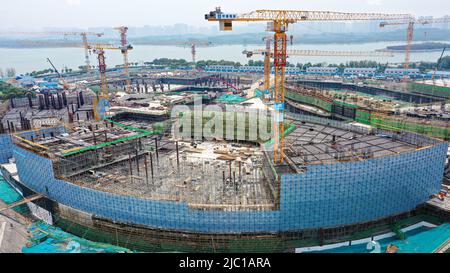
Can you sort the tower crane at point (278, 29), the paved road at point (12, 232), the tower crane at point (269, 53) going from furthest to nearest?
the tower crane at point (269, 53)
the tower crane at point (278, 29)
the paved road at point (12, 232)

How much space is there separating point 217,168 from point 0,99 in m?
54.4

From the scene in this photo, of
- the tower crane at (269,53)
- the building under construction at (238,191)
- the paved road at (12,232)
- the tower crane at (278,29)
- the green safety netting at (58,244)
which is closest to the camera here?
→ the paved road at (12,232)

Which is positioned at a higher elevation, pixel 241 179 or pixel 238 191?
pixel 241 179

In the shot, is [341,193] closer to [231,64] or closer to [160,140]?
[160,140]

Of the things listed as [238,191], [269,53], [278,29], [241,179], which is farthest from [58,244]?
[269,53]

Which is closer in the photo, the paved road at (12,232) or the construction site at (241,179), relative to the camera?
the paved road at (12,232)

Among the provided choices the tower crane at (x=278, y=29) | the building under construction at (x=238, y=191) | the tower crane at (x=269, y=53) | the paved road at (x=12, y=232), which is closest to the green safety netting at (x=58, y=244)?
the paved road at (x=12, y=232)

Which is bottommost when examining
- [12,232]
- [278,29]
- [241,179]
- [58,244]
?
[58,244]

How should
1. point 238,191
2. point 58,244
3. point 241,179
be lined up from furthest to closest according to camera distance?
point 241,179, point 238,191, point 58,244

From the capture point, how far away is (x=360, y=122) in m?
44.9

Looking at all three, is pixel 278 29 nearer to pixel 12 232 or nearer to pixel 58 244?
pixel 58 244

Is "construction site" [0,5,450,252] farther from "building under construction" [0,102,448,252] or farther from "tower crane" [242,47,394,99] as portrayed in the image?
"tower crane" [242,47,394,99]

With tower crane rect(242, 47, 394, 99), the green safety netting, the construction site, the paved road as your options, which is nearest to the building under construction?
the construction site

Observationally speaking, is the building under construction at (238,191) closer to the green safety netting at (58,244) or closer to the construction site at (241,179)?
the construction site at (241,179)
